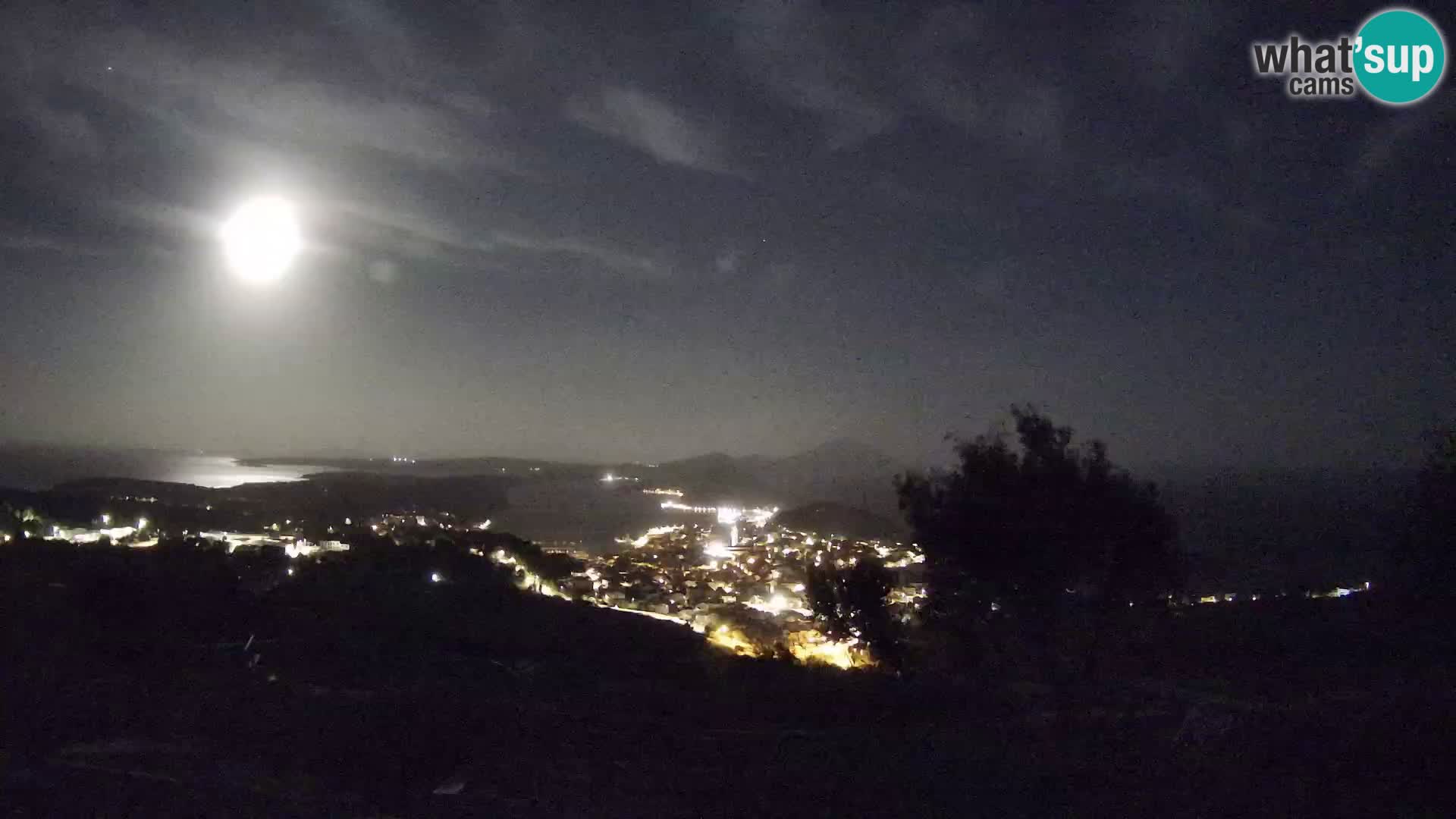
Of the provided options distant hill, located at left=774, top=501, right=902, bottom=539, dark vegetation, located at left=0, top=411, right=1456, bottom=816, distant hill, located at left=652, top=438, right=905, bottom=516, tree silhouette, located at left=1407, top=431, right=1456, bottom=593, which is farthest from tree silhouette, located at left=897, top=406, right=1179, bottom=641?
distant hill, located at left=652, top=438, right=905, bottom=516

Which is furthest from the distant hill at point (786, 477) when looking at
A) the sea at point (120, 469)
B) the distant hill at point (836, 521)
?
the sea at point (120, 469)

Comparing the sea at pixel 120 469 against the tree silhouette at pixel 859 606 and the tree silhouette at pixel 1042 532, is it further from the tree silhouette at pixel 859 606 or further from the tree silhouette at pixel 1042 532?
the tree silhouette at pixel 1042 532

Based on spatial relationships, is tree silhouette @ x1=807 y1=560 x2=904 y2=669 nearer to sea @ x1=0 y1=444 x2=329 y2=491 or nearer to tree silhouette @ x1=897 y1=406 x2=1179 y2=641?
tree silhouette @ x1=897 y1=406 x2=1179 y2=641

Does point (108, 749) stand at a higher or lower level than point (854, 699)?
higher

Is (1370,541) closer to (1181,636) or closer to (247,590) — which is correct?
(1181,636)

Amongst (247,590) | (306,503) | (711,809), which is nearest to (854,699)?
(711,809)

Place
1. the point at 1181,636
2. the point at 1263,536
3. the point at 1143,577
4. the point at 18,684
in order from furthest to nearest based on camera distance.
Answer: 1. the point at 1263,536
2. the point at 1181,636
3. the point at 1143,577
4. the point at 18,684
